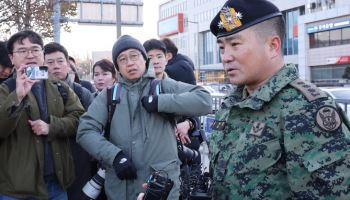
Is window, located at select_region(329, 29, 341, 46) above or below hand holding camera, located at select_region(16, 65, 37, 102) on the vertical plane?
above

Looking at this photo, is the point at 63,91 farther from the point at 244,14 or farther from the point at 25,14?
the point at 25,14

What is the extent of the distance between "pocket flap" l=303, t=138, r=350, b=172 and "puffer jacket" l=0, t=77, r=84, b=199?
2122mm

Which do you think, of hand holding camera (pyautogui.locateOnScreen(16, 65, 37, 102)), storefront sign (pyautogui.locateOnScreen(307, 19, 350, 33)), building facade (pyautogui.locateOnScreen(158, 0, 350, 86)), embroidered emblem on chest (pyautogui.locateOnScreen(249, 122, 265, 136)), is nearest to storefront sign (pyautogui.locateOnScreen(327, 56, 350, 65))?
building facade (pyautogui.locateOnScreen(158, 0, 350, 86))

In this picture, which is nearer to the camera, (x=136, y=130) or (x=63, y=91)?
(x=136, y=130)

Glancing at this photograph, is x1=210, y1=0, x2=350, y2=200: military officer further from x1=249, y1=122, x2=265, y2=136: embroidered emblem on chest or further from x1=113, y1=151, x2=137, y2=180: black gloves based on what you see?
x1=113, y1=151, x2=137, y2=180: black gloves

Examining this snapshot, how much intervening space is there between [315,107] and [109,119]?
1.84 metres

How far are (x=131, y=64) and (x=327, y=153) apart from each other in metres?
1.96

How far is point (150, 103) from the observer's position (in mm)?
3053

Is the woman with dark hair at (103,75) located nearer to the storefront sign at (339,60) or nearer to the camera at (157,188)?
the camera at (157,188)

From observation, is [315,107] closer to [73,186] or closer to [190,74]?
[73,186]

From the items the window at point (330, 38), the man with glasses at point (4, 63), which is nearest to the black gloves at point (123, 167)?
the man with glasses at point (4, 63)

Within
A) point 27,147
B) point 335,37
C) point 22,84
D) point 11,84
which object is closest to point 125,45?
point 22,84

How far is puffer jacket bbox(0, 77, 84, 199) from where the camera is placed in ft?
10.0

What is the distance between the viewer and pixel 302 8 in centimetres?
5644
